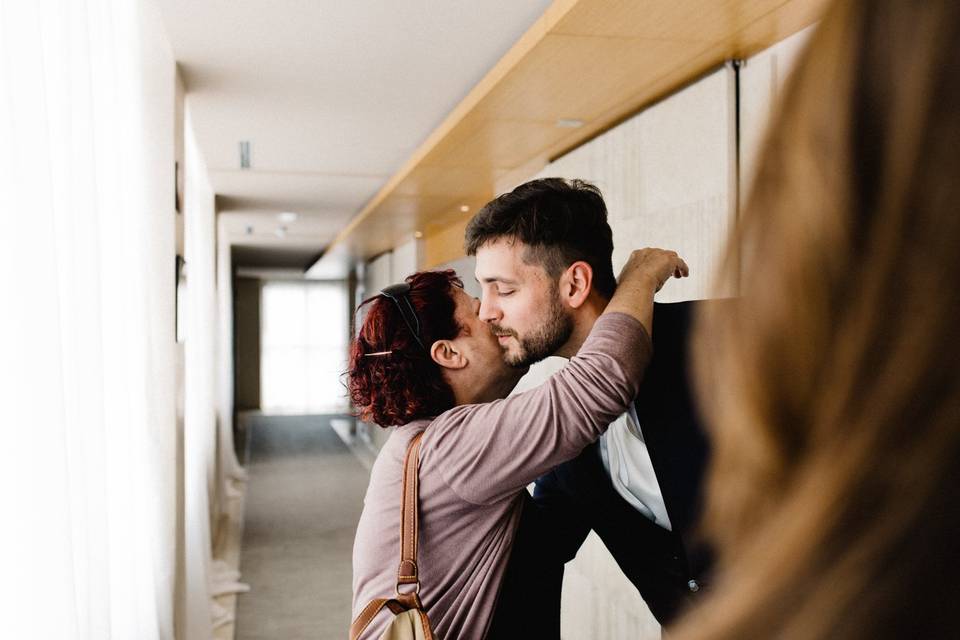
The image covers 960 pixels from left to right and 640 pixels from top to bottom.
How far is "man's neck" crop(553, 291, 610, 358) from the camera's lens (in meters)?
1.83

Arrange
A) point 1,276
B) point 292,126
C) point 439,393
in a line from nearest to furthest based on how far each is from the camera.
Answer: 1. point 1,276
2. point 439,393
3. point 292,126

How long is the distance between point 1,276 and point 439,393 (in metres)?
0.80

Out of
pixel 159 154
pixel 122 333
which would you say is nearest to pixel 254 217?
pixel 159 154

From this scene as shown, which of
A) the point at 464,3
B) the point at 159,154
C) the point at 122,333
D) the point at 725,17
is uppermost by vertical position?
the point at 464,3

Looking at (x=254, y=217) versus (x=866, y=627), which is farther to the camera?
(x=254, y=217)

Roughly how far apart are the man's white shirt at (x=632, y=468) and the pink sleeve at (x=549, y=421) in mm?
297

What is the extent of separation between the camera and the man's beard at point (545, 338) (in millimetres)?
1711

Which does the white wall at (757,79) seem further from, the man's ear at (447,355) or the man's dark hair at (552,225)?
the man's ear at (447,355)

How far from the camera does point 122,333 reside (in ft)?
6.84

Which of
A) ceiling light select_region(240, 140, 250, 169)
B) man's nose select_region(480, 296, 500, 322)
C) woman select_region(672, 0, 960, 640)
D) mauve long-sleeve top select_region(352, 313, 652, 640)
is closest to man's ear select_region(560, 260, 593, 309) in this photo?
man's nose select_region(480, 296, 500, 322)

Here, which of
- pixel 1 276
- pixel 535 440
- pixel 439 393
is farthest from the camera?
pixel 439 393

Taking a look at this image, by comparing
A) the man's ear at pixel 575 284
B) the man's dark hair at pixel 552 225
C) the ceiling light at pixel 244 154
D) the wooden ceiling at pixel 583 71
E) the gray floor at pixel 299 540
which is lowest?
the gray floor at pixel 299 540

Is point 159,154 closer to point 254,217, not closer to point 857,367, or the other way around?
point 857,367

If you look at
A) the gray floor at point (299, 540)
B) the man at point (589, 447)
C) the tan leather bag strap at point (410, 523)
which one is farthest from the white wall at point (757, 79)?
the gray floor at point (299, 540)
